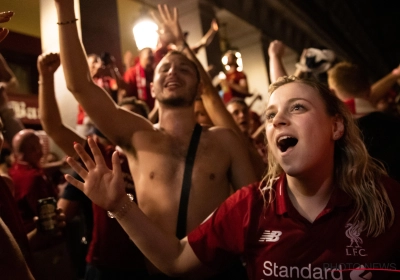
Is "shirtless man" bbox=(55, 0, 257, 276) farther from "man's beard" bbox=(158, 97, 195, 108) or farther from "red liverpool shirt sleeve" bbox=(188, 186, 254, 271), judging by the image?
"red liverpool shirt sleeve" bbox=(188, 186, 254, 271)

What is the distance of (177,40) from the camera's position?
2889 millimetres

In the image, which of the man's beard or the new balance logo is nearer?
the new balance logo

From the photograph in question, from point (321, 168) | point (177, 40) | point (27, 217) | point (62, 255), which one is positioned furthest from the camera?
point (177, 40)

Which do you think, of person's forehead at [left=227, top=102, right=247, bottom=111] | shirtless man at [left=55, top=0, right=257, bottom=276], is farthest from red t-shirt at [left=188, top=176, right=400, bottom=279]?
person's forehead at [left=227, top=102, right=247, bottom=111]

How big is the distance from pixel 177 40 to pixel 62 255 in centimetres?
166

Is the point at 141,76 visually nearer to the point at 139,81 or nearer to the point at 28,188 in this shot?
the point at 139,81

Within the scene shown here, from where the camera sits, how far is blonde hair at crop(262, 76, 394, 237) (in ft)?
4.79

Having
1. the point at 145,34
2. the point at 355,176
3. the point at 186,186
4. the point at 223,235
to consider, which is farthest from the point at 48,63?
the point at 145,34

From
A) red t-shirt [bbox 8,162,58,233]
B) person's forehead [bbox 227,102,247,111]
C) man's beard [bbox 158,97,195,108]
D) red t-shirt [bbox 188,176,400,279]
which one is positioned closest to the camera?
red t-shirt [bbox 188,176,400,279]

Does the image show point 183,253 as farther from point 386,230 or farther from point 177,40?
point 177,40

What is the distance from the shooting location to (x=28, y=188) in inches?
107

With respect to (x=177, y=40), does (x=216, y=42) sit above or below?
above

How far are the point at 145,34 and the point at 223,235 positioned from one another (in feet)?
8.00

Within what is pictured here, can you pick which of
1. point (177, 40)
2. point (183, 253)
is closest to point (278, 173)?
point (183, 253)
